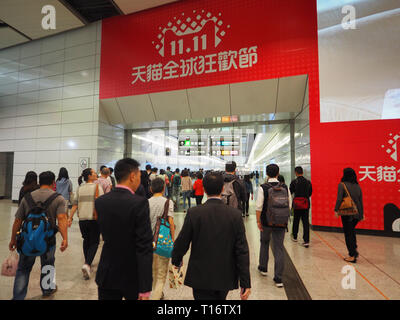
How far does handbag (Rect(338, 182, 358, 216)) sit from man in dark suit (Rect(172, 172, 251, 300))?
121 inches

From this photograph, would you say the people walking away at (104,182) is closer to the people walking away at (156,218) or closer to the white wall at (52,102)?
the people walking away at (156,218)

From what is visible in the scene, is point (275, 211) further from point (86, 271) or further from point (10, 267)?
point (10, 267)

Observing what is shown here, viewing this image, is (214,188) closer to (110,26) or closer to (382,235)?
(382,235)

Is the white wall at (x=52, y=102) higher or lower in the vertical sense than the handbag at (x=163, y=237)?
higher

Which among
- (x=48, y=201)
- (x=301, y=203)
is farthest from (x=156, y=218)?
(x=301, y=203)

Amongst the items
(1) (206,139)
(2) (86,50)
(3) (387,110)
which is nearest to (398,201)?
(3) (387,110)

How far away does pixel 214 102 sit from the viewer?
770 centimetres

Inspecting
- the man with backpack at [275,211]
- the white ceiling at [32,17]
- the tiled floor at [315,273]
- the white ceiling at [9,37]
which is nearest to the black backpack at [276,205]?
the man with backpack at [275,211]

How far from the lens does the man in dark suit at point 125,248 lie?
1.41m

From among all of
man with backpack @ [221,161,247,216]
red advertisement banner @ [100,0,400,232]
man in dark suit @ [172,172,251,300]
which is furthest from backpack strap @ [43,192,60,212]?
red advertisement banner @ [100,0,400,232]

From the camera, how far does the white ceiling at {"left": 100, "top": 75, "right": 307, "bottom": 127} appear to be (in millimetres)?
6871

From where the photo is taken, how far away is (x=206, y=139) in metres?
11.0

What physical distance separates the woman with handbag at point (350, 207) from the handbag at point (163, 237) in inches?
123

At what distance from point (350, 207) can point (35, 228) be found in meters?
A: 4.51
